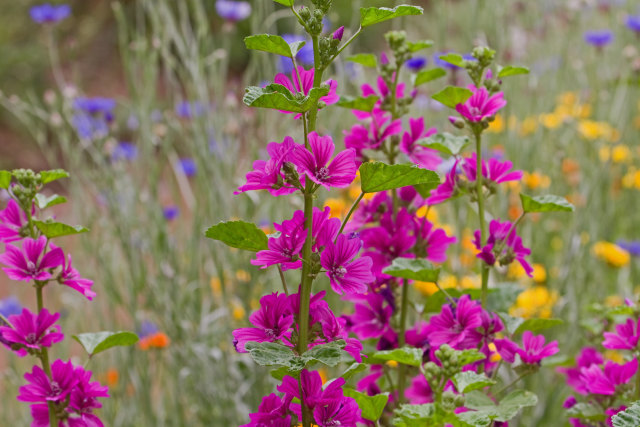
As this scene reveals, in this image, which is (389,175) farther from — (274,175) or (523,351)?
(523,351)

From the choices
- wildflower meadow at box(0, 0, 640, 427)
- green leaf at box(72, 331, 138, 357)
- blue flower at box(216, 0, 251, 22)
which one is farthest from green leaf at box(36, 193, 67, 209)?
blue flower at box(216, 0, 251, 22)

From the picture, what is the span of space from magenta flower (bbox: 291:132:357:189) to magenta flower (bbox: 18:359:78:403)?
11.0 inches

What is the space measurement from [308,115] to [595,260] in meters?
1.48

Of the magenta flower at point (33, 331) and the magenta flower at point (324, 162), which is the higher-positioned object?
the magenta flower at point (324, 162)

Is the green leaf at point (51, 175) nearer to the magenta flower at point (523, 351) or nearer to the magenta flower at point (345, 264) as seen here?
the magenta flower at point (345, 264)

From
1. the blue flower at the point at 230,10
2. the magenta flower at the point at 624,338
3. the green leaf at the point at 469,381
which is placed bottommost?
the magenta flower at the point at 624,338

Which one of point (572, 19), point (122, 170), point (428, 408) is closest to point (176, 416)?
point (122, 170)

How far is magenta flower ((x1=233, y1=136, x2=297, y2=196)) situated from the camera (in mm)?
562

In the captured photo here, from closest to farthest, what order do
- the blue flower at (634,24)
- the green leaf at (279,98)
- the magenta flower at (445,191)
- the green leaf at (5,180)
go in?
the green leaf at (279,98)
the green leaf at (5,180)
the magenta flower at (445,191)
the blue flower at (634,24)

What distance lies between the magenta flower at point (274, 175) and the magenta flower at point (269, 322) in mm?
86

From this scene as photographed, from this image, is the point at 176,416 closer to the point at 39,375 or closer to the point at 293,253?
the point at 39,375

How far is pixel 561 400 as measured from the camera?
1.49 m

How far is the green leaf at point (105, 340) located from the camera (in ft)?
2.15

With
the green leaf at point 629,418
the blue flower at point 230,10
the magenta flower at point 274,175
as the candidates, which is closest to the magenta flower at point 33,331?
the magenta flower at point 274,175
